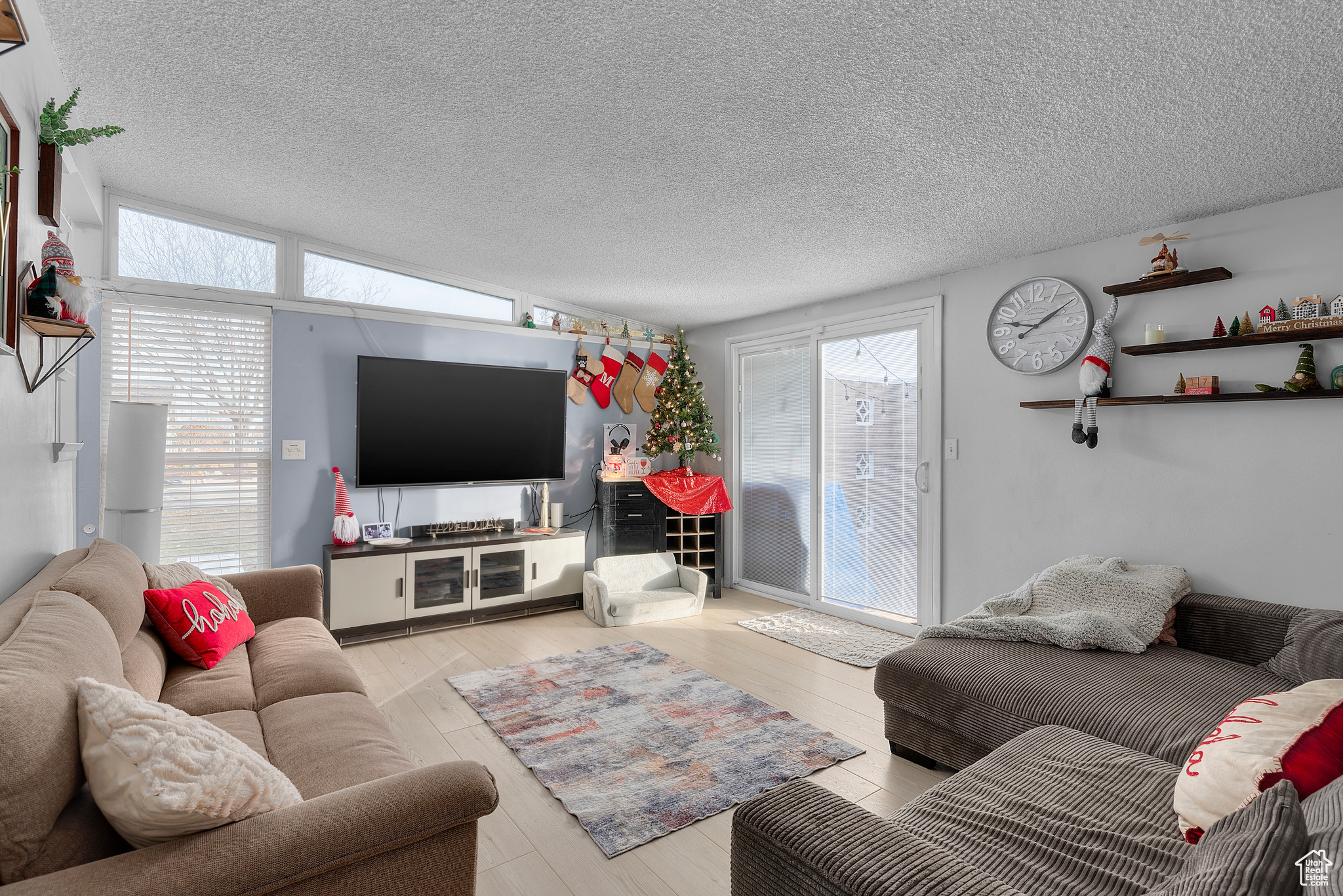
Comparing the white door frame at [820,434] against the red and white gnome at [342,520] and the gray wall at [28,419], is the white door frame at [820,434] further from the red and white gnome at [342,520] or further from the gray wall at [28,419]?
the gray wall at [28,419]

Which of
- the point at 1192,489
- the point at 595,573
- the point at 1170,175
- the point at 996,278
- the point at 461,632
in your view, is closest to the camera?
the point at 1170,175

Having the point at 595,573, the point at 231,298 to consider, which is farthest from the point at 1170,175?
the point at 231,298

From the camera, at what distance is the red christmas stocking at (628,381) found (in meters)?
5.51

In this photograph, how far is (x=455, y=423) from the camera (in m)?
4.55

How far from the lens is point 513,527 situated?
4.90 m

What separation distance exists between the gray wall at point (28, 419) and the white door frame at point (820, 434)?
4.02m

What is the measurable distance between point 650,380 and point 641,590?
1799 mm

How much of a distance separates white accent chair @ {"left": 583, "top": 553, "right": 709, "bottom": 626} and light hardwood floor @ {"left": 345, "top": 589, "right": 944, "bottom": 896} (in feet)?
0.28

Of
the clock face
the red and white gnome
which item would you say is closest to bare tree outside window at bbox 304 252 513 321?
the red and white gnome

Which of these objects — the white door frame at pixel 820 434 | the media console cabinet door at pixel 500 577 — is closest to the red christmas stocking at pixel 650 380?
the white door frame at pixel 820 434

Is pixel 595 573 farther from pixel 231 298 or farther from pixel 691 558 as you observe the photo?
pixel 231 298

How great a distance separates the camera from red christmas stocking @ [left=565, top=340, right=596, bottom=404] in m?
5.23

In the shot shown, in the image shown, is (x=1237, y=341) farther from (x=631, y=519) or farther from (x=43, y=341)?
(x=43, y=341)

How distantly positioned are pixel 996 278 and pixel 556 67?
2713 mm
